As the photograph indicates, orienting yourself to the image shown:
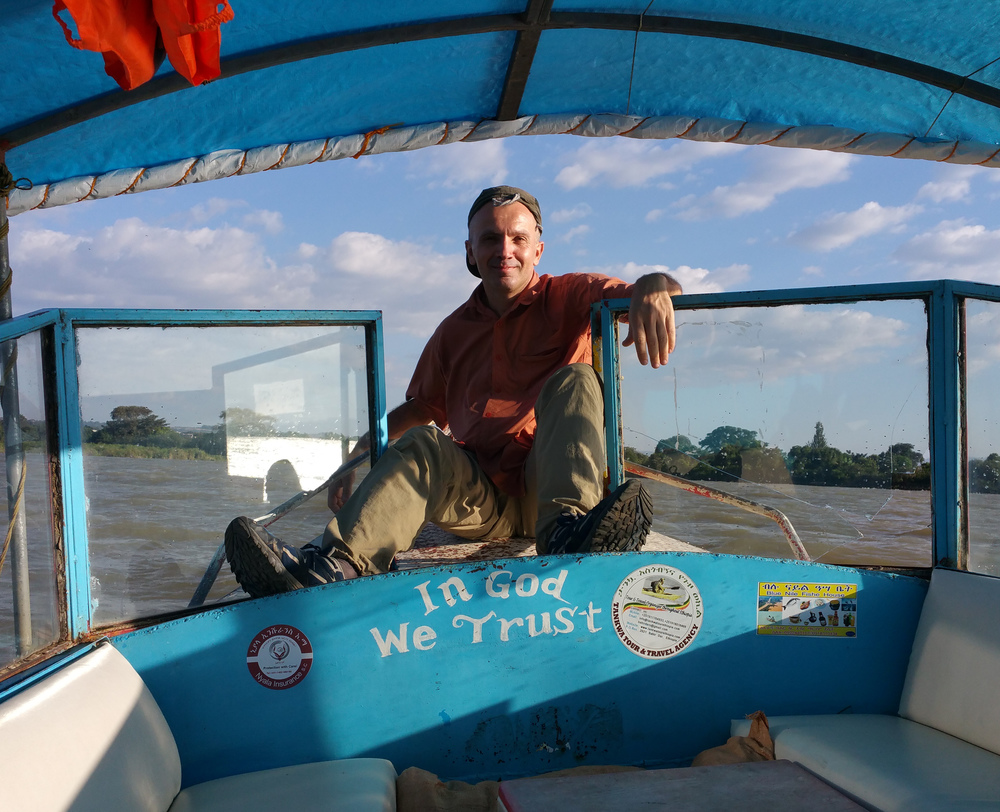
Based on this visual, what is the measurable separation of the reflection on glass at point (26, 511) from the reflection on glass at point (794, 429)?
65.3 inches

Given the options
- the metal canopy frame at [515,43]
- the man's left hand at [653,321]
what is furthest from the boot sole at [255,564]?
the metal canopy frame at [515,43]

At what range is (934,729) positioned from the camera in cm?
165

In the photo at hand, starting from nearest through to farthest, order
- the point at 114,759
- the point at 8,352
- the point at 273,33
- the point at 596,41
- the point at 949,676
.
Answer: the point at 114,759, the point at 949,676, the point at 8,352, the point at 273,33, the point at 596,41

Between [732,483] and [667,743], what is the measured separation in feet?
2.96

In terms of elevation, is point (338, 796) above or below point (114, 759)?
below

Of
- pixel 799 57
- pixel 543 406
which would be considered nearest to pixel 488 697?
pixel 543 406

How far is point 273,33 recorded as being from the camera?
2758mm

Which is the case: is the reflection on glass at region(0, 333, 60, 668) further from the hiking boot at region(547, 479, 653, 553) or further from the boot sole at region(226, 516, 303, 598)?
the hiking boot at region(547, 479, 653, 553)

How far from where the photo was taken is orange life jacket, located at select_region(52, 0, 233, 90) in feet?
5.97

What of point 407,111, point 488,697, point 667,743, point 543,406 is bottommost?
point 667,743

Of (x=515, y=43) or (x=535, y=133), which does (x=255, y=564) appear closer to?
(x=515, y=43)

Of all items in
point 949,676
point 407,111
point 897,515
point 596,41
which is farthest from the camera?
point 407,111

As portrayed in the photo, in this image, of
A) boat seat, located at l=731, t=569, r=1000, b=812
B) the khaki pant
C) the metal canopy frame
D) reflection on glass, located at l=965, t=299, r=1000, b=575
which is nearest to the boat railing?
reflection on glass, located at l=965, t=299, r=1000, b=575

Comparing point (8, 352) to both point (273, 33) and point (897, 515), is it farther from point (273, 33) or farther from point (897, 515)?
point (897, 515)
